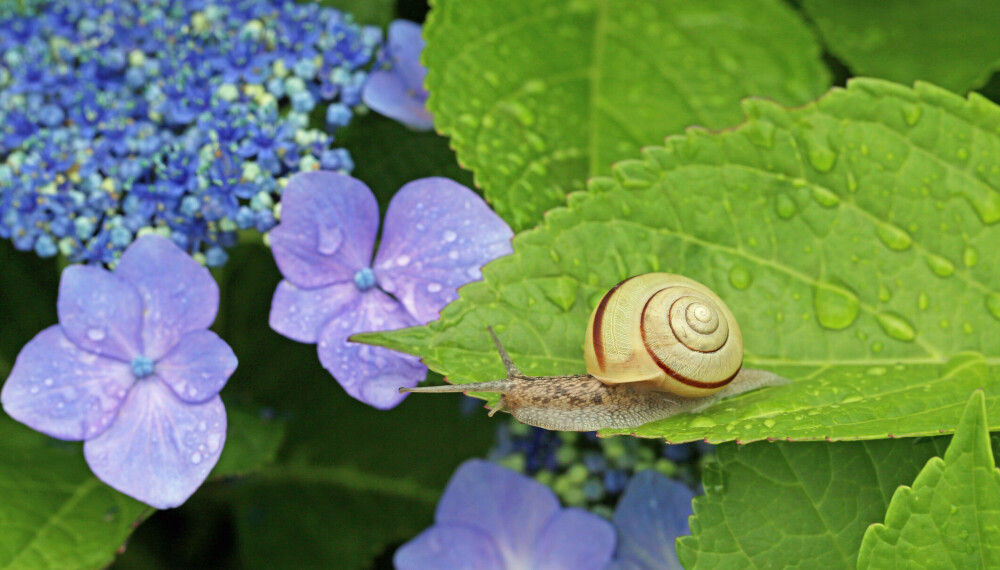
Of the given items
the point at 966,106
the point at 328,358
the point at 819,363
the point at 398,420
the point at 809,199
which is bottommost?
the point at 398,420

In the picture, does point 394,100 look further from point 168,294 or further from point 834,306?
point 834,306

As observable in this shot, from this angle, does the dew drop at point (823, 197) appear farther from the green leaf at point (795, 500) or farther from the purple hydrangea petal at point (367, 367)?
the purple hydrangea petal at point (367, 367)

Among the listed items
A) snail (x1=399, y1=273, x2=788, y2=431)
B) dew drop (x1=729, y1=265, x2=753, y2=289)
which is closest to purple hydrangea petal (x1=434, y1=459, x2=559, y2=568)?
snail (x1=399, y1=273, x2=788, y2=431)

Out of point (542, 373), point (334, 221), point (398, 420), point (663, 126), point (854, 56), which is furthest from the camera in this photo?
point (398, 420)

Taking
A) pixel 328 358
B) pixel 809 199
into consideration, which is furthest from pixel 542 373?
pixel 809 199

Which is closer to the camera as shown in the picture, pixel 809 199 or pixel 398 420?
pixel 809 199

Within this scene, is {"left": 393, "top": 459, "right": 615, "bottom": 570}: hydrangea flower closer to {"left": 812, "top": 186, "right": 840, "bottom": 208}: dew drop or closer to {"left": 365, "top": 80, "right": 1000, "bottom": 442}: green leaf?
{"left": 365, "top": 80, "right": 1000, "bottom": 442}: green leaf

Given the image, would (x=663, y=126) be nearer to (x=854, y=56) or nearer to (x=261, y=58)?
(x=854, y=56)
